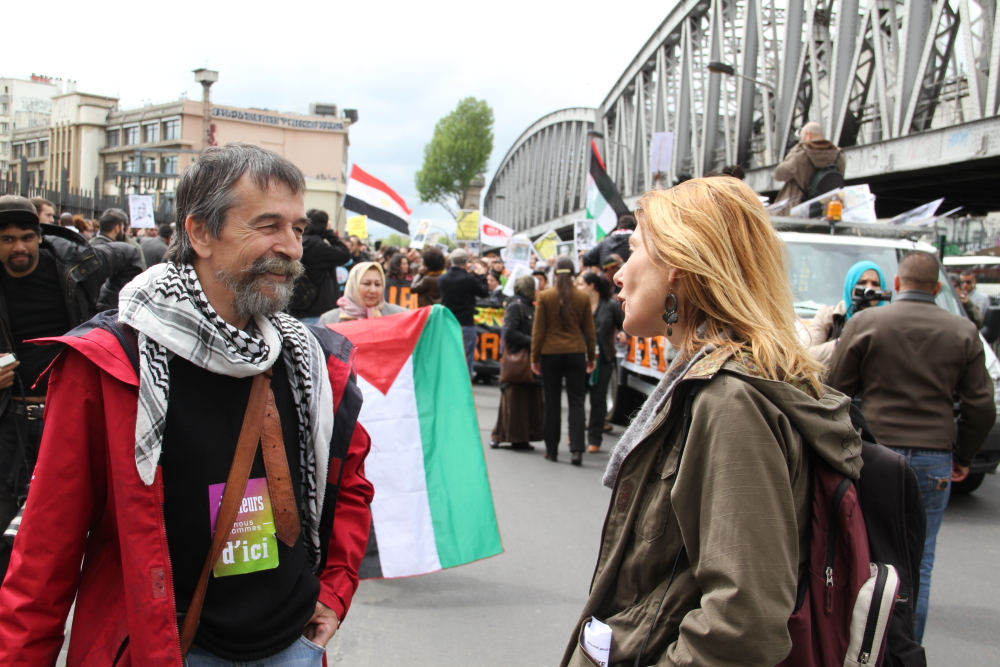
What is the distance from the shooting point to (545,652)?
386 centimetres

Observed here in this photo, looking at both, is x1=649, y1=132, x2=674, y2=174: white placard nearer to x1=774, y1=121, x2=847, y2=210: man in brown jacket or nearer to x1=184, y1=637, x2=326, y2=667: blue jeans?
x1=774, y1=121, x2=847, y2=210: man in brown jacket

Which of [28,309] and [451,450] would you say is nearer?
[28,309]

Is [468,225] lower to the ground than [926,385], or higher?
higher

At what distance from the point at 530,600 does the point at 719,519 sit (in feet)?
11.0

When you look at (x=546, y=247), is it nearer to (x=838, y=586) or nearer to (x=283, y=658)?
(x=283, y=658)

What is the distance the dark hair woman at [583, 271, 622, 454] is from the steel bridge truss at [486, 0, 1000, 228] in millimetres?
1815

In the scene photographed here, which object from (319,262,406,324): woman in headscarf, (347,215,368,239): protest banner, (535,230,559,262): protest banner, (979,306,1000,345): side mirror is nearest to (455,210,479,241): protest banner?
(535,230,559,262): protest banner

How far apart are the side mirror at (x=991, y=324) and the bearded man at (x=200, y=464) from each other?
600 centimetres

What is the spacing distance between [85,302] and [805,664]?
3.61 m

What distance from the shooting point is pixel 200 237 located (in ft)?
5.90

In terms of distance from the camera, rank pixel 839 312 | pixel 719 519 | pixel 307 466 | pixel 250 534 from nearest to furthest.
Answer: pixel 719 519 → pixel 250 534 → pixel 307 466 → pixel 839 312

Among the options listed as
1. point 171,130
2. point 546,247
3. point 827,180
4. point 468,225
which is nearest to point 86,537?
point 827,180

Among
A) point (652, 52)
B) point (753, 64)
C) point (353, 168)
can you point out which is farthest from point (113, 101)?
point (353, 168)

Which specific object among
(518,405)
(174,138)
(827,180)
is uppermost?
(174,138)
